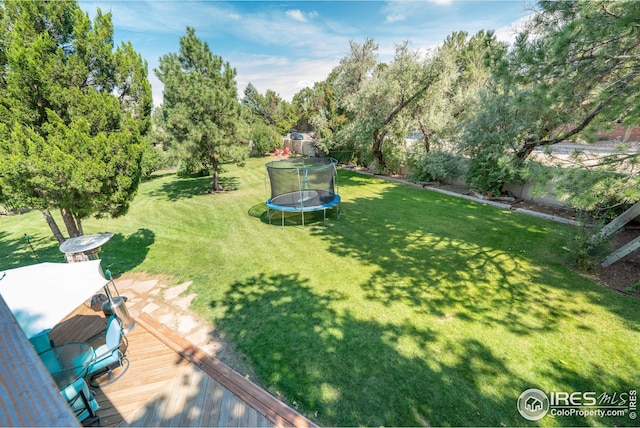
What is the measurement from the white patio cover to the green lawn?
178 centimetres

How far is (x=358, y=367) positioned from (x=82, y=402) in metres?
3.01

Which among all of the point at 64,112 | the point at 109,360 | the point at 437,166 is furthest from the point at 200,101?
the point at 437,166

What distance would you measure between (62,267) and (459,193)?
457 inches

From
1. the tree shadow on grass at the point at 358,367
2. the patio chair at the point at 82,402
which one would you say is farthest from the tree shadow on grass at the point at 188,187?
the patio chair at the point at 82,402

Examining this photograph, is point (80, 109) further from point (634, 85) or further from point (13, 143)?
point (634, 85)

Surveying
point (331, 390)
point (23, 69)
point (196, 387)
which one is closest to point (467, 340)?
point (331, 390)

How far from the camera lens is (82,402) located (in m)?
2.70

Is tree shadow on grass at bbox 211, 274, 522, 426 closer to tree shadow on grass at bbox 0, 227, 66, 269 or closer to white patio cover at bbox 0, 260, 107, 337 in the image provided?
white patio cover at bbox 0, 260, 107, 337

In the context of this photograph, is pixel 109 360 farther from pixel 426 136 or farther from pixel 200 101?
pixel 426 136

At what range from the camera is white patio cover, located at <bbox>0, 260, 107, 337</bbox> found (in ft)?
8.81

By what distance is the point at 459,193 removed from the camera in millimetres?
10602

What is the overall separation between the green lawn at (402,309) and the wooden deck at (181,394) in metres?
0.29

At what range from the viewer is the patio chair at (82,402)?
2551 mm

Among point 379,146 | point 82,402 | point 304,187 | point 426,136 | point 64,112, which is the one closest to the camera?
point 82,402
